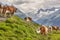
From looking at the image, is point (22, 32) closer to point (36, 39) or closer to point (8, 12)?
point (36, 39)

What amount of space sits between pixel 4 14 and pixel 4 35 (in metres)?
33.2

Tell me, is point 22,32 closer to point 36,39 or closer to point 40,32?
point 36,39

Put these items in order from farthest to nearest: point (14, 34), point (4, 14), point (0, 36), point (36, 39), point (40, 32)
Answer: point (4, 14)
point (40, 32)
point (36, 39)
point (14, 34)
point (0, 36)

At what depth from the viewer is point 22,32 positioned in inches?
1694

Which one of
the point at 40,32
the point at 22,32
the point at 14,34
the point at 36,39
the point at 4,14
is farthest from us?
the point at 4,14

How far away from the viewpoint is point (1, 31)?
40.1m

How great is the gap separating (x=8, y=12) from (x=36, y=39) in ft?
98.5

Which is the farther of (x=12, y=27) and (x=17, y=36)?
(x=12, y=27)

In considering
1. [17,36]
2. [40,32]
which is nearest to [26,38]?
[17,36]

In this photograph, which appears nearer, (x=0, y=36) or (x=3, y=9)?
(x=0, y=36)

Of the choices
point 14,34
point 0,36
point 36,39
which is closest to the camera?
point 0,36

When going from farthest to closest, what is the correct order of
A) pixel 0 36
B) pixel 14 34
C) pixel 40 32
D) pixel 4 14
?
pixel 4 14 < pixel 40 32 < pixel 14 34 < pixel 0 36

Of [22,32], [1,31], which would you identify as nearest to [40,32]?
[22,32]

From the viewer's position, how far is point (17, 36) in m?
40.5
